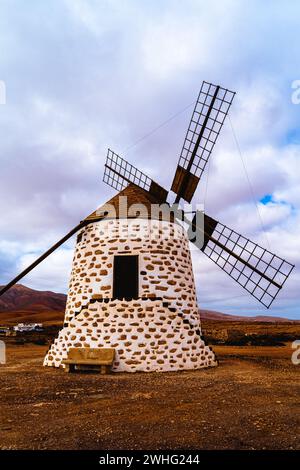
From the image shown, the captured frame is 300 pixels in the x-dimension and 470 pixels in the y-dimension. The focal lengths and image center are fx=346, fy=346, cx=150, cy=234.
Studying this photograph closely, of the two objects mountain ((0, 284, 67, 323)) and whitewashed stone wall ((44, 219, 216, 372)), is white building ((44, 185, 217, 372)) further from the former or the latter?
mountain ((0, 284, 67, 323))

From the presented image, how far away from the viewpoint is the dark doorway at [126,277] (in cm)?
1044

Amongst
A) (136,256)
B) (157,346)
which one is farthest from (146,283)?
(157,346)

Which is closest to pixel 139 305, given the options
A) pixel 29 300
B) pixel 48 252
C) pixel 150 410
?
pixel 48 252

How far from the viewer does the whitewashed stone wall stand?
31.9ft

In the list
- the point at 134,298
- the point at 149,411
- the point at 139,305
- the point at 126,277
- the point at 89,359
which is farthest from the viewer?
the point at 126,277

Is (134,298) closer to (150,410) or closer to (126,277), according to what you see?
(126,277)

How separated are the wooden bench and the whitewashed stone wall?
11.1 inches

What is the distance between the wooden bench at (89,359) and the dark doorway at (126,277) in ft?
5.38

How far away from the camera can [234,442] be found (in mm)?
3992

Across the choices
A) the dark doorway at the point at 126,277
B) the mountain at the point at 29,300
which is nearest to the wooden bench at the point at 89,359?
the dark doorway at the point at 126,277

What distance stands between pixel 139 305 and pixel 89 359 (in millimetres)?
2012

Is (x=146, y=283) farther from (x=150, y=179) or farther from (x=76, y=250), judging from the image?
(x=150, y=179)

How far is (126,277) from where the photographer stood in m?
10.6
